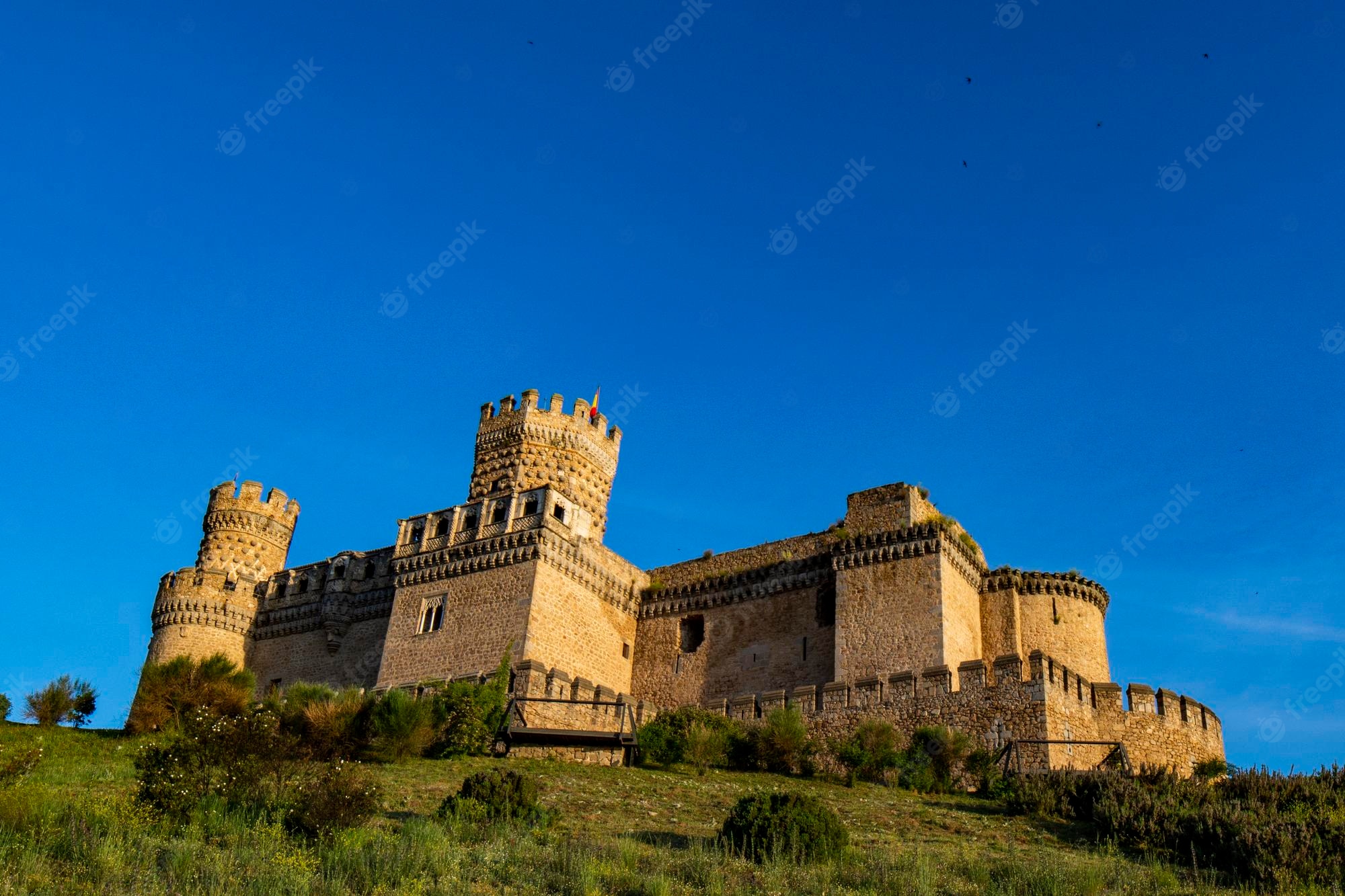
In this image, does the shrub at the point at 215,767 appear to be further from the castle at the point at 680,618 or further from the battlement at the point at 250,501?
the battlement at the point at 250,501

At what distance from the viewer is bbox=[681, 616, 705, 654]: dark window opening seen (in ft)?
106

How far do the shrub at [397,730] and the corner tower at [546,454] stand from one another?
13.2 m

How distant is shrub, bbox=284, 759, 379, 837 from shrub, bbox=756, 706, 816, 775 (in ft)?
30.8

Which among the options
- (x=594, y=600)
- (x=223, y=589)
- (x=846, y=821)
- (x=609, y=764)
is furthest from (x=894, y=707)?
(x=223, y=589)

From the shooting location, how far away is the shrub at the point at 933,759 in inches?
824

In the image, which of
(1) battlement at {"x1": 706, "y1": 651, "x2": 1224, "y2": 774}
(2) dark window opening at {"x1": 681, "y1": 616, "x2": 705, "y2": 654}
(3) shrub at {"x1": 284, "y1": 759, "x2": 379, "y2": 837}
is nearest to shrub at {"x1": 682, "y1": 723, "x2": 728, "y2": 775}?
(1) battlement at {"x1": 706, "y1": 651, "x2": 1224, "y2": 774}

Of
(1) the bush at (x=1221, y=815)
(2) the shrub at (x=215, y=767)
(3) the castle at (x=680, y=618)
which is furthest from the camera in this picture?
(3) the castle at (x=680, y=618)

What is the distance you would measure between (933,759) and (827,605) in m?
8.75

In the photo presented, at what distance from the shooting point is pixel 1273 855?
13.1 metres

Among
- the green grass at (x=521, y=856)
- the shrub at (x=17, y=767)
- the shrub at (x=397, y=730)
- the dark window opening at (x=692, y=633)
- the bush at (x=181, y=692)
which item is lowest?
the green grass at (x=521, y=856)

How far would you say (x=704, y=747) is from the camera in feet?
72.8

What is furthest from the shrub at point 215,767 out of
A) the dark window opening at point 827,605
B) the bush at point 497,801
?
the dark window opening at point 827,605

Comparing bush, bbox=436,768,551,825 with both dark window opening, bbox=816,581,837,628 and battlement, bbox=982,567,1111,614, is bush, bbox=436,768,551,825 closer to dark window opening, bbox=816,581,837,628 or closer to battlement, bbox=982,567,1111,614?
dark window opening, bbox=816,581,837,628

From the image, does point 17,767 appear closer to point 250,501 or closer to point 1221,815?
point 1221,815
